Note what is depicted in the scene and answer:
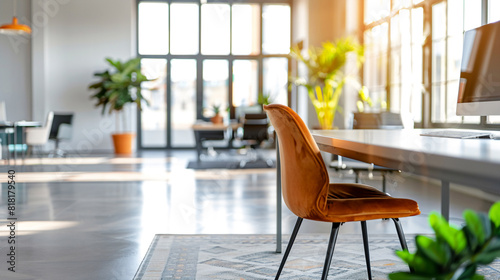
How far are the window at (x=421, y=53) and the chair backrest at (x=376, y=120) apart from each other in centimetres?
133

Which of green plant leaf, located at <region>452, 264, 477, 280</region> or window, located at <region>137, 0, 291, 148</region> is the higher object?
window, located at <region>137, 0, 291, 148</region>

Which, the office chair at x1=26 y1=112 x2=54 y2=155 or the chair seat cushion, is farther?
the office chair at x1=26 y1=112 x2=54 y2=155

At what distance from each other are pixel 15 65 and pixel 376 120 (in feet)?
31.8

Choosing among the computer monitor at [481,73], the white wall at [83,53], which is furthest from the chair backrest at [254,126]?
the computer monitor at [481,73]

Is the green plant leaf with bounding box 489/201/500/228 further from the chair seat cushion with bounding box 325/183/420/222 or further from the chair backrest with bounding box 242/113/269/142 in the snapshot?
the chair backrest with bounding box 242/113/269/142

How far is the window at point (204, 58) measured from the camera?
1253 cm

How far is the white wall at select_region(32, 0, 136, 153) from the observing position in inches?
463

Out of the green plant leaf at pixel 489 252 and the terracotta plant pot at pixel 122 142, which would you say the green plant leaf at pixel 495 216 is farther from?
the terracotta plant pot at pixel 122 142

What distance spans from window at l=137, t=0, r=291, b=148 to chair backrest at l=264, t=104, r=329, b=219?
34.5 feet

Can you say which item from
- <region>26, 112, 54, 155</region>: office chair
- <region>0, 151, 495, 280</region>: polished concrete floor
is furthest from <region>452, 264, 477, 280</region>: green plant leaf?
<region>26, 112, 54, 155</region>: office chair

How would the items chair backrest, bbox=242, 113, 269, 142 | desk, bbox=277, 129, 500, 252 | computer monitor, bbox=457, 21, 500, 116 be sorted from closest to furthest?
desk, bbox=277, 129, 500, 252
computer monitor, bbox=457, 21, 500, 116
chair backrest, bbox=242, 113, 269, 142

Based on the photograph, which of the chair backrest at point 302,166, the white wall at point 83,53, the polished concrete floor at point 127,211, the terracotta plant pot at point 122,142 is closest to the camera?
the chair backrest at point 302,166

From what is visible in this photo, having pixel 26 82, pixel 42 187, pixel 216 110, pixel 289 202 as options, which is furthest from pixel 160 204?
pixel 26 82

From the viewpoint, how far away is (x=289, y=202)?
1.95 metres
